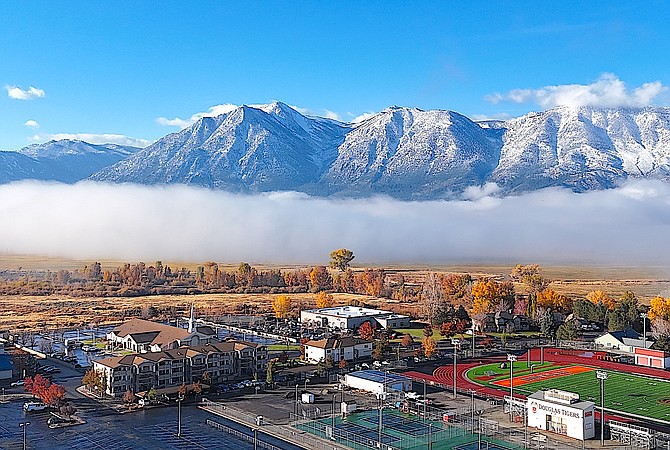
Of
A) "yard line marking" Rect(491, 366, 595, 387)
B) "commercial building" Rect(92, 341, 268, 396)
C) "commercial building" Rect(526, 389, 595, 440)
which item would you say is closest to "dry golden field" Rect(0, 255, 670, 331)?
"commercial building" Rect(92, 341, 268, 396)

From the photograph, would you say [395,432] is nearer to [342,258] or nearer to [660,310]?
[660,310]

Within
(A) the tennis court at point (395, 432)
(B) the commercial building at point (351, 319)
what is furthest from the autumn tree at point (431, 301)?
(A) the tennis court at point (395, 432)

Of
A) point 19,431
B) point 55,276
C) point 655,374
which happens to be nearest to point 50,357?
point 19,431

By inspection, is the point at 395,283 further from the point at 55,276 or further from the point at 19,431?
the point at 19,431

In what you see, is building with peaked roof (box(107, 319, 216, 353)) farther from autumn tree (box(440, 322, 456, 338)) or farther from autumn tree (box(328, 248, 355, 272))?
autumn tree (box(328, 248, 355, 272))

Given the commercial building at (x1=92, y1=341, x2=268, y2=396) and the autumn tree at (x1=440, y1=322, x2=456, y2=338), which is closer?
the commercial building at (x1=92, y1=341, x2=268, y2=396)

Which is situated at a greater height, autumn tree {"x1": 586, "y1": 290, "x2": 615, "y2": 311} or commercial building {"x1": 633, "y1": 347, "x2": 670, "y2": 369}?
autumn tree {"x1": 586, "y1": 290, "x2": 615, "y2": 311}
